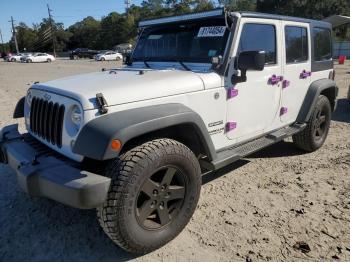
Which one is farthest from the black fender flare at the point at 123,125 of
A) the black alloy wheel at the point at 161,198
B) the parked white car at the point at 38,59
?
the parked white car at the point at 38,59

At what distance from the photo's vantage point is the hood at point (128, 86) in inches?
113

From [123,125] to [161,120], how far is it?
0.36m

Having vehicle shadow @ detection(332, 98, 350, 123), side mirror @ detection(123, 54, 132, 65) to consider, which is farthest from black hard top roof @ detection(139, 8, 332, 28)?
vehicle shadow @ detection(332, 98, 350, 123)

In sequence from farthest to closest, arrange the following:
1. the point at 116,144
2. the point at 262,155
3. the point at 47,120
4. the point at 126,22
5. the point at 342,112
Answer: the point at 126,22
the point at 342,112
the point at 262,155
the point at 47,120
the point at 116,144

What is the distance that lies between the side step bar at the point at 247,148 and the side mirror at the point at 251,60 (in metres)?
0.91

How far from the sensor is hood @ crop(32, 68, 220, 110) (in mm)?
2877

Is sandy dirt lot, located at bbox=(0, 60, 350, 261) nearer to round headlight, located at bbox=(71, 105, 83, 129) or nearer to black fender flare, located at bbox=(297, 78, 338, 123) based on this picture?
black fender flare, located at bbox=(297, 78, 338, 123)

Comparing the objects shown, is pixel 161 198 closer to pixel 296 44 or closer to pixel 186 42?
pixel 186 42

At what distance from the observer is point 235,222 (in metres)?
3.54

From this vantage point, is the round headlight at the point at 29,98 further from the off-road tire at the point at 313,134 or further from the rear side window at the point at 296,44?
the off-road tire at the point at 313,134

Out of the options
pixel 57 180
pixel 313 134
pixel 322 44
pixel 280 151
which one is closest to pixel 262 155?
pixel 280 151

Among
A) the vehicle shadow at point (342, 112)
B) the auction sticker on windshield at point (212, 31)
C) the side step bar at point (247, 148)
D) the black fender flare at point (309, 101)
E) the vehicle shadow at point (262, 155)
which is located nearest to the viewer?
the side step bar at point (247, 148)

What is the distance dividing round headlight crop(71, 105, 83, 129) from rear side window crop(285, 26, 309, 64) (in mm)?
2922

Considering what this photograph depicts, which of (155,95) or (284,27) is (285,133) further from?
(155,95)
